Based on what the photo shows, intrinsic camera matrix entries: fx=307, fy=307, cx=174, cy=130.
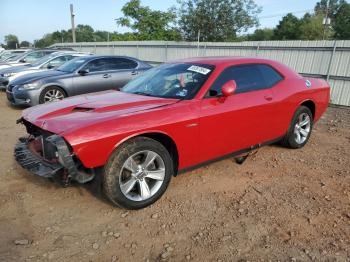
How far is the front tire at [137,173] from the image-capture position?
3.07 meters

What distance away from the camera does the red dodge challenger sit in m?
3.02

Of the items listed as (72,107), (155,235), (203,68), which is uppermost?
(203,68)

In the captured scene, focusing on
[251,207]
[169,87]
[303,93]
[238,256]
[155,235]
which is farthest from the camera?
[303,93]

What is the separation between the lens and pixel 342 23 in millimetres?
→ 58906

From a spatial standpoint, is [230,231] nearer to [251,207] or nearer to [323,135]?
[251,207]

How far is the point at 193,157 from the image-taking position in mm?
3664

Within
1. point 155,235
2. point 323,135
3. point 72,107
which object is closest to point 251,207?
point 155,235

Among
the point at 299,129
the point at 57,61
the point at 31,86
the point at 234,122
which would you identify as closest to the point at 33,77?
the point at 31,86

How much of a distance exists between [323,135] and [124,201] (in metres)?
4.74

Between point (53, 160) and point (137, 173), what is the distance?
0.89m

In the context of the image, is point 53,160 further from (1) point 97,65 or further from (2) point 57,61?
(2) point 57,61

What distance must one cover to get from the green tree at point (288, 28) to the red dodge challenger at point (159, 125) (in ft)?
170

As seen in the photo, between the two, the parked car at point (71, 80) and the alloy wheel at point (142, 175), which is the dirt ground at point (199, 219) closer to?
the alloy wheel at point (142, 175)

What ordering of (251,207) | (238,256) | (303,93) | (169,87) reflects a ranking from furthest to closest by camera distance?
1. (303,93)
2. (169,87)
3. (251,207)
4. (238,256)
